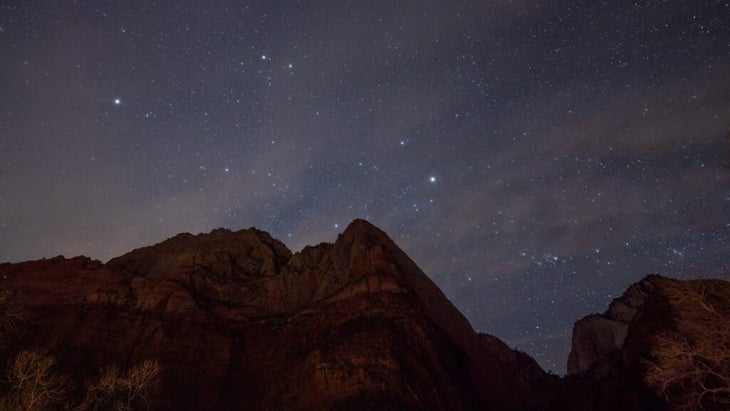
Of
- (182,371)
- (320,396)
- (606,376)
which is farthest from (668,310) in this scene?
(182,371)

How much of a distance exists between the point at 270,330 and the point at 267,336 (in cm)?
92

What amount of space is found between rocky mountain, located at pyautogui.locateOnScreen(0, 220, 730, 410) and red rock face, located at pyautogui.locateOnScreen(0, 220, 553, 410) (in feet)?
0.51

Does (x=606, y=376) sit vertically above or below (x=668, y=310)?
below

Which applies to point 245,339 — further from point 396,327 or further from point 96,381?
point 396,327

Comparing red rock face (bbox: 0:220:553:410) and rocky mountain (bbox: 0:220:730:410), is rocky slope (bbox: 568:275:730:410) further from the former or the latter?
red rock face (bbox: 0:220:553:410)

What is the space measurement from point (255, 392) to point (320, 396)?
9.40 meters

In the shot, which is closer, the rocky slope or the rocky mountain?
the rocky slope

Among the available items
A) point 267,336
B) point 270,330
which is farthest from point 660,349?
point 270,330

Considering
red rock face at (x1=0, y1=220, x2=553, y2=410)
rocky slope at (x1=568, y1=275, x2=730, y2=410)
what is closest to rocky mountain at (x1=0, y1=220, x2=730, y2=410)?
red rock face at (x1=0, y1=220, x2=553, y2=410)

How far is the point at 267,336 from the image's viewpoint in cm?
4962

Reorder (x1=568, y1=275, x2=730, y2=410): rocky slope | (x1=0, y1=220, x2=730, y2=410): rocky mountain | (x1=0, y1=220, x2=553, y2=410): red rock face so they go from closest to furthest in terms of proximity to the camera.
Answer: (x1=568, y1=275, x2=730, y2=410): rocky slope, (x1=0, y1=220, x2=730, y2=410): rocky mountain, (x1=0, y1=220, x2=553, y2=410): red rock face

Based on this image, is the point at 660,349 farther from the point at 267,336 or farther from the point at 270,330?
the point at 270,330

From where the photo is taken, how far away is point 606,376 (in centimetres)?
5991

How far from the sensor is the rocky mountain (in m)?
39.0
